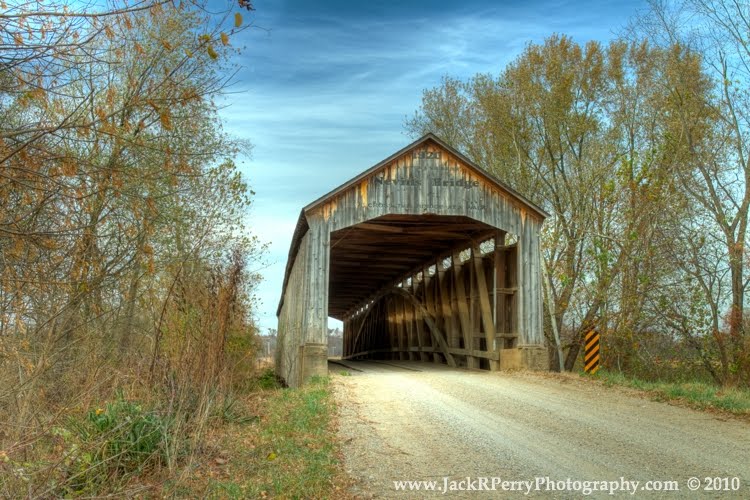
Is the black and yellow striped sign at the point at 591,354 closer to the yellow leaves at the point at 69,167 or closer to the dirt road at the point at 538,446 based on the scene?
the dirt road at the point at 538,446

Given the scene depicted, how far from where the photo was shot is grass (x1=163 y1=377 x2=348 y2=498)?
17.9 feet

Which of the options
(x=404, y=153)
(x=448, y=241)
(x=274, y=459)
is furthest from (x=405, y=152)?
(x=274, y=459)

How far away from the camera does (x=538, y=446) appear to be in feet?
22.1

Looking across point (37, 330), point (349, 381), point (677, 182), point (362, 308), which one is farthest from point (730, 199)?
point (362, 308)

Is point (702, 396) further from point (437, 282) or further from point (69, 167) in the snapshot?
point (437, 282)

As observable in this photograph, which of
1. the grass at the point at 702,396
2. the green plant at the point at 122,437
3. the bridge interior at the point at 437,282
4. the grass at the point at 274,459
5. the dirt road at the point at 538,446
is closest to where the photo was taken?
the dirt road at the point at 538,446

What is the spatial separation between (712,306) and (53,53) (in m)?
16.2

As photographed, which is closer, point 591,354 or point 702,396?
point 702,396

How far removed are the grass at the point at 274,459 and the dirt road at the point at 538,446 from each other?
0.79 ft

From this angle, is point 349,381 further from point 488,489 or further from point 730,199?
point 730,199

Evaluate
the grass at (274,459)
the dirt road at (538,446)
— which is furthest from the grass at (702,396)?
the grass at (274,459)

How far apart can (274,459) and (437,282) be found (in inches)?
574

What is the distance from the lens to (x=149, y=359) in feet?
24.3

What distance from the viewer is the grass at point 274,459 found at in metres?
5.47
